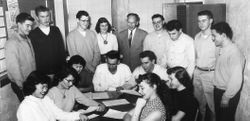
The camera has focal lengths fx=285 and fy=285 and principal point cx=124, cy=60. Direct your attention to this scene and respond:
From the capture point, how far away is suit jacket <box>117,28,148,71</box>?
429 cm

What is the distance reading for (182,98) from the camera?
246 centimetres

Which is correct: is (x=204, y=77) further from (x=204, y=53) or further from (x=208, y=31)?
(x=208, y=31)

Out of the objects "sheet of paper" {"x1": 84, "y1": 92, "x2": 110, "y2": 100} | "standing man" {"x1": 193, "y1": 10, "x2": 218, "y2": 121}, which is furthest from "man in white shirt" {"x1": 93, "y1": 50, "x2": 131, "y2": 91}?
"standing man" {"x1": 193, "y1": 10, "x2": 218, "y2": 121}

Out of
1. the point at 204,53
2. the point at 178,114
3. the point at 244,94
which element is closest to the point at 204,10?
the point at 204,53

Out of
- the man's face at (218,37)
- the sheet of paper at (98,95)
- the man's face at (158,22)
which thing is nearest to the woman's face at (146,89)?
the sheet of paper at (98,95)

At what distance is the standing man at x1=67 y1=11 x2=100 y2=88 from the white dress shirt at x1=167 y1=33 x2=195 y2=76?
1077 millimetres

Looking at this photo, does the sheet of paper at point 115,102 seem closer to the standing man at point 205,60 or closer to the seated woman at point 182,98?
the seated woman at point 182,98

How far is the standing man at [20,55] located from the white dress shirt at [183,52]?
5.69ft

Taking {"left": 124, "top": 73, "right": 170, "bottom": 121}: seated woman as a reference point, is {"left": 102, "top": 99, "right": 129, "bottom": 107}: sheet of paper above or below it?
below

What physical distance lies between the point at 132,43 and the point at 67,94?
1694mm

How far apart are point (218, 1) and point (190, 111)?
6.62 feet

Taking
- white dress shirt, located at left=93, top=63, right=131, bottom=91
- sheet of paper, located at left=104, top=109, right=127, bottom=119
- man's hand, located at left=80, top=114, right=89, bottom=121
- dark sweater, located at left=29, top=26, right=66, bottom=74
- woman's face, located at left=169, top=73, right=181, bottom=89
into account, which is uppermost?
dark sweater, located at left=29, top=26, right=66, bottom=74

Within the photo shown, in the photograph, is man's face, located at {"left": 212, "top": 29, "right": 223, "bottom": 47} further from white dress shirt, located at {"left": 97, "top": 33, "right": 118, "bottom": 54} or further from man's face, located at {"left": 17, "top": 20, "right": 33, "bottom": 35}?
man's face, located at {"left": 17, "top": 20, "right": 33, "bottom": 35}

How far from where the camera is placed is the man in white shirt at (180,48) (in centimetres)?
355
